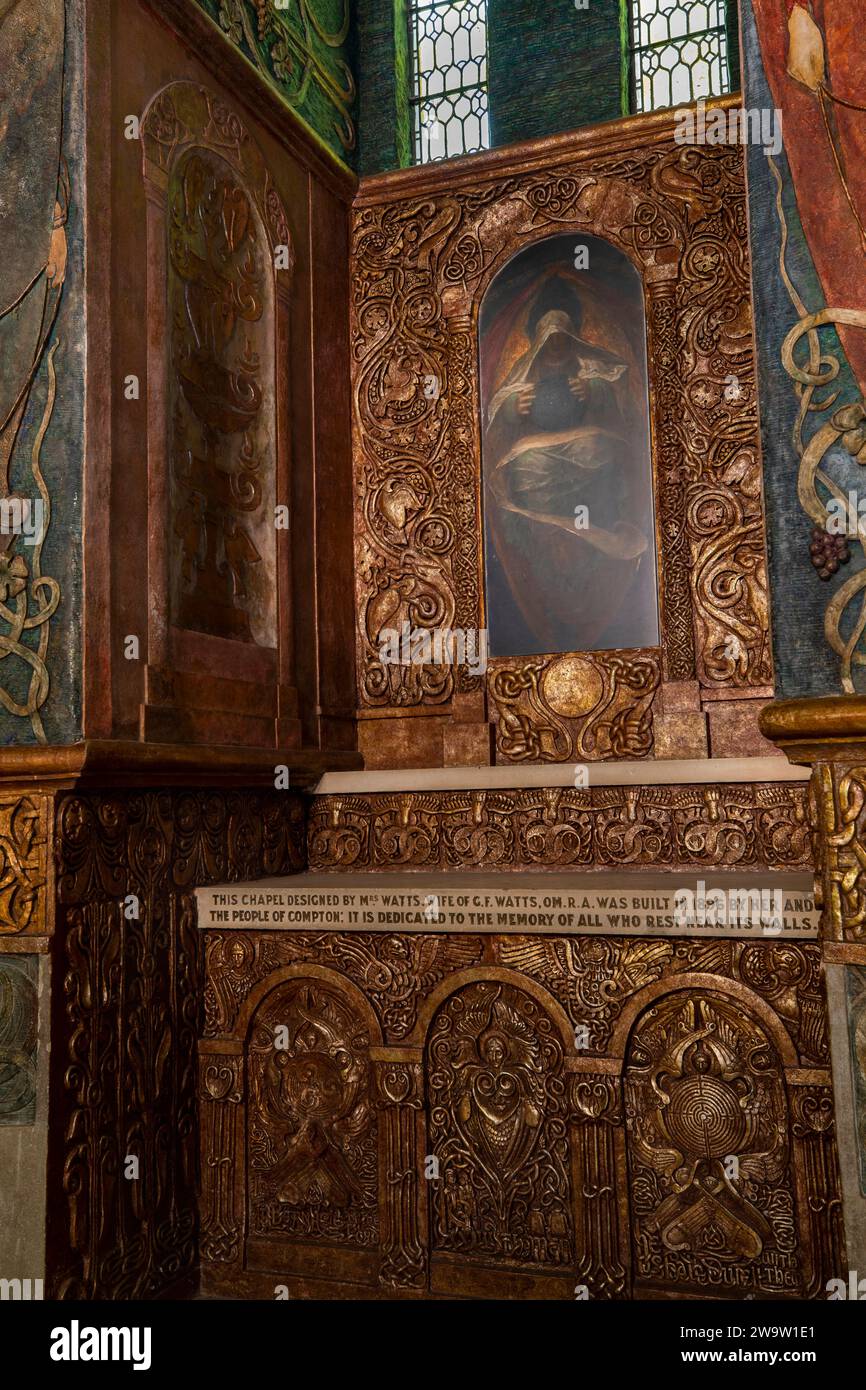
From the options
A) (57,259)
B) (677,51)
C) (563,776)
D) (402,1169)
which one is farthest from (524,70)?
(402,1169)

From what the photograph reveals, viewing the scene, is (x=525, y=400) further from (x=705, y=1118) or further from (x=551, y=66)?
(x=705, y=1118)

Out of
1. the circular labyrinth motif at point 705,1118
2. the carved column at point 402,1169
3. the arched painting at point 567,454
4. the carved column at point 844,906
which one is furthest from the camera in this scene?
the arched painting at point 567,454

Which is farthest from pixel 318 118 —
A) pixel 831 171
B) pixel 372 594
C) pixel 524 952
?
pixel 524 952

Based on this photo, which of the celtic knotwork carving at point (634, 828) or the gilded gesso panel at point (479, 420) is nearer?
the celtic knotwork carving at point (634, 828)

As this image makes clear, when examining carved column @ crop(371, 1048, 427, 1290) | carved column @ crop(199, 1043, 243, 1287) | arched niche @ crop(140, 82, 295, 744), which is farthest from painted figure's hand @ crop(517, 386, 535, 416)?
carved column @ crop(199, 1043, 243, 1287)

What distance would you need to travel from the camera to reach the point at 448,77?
5828 millimetres

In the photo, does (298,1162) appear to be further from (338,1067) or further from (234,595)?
(234,595)

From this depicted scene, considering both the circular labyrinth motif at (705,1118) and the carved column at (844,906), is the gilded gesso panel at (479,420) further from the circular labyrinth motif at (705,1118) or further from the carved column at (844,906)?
the carved column at (844,906)

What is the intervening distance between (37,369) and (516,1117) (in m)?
2.86

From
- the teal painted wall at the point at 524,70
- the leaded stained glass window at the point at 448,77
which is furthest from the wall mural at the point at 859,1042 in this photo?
the leaded stained glass window at the point at 448,77

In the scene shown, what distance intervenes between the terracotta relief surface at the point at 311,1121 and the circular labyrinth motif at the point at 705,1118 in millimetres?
1030

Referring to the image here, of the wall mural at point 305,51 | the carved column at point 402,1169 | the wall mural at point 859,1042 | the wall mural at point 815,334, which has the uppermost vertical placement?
the wall mural at point 305,51

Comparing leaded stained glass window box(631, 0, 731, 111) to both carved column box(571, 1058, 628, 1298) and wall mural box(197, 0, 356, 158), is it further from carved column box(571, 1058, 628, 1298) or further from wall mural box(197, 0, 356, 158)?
carved column box(571, 1058, 628, 1298)

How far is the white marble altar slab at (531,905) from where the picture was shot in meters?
3.47
